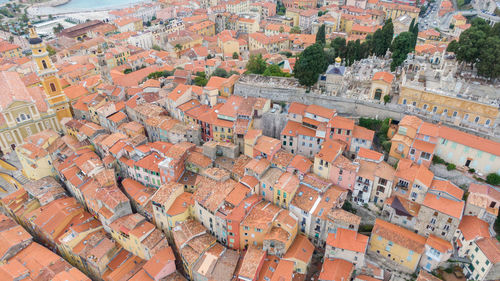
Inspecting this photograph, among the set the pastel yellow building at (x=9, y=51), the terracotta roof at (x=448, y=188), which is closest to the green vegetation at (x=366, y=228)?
the terracotta roof at (x=448, y=188)

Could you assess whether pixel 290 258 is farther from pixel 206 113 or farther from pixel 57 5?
pixel 57 5

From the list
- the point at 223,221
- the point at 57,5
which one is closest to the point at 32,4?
the point at 57,5

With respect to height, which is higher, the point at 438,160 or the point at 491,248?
the point at 438,160

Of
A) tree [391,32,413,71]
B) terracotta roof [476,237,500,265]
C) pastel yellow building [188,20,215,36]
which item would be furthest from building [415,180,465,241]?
pastel yellow building [188,20,215,36]

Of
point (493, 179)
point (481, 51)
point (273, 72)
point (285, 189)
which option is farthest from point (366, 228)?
point (481, 51)

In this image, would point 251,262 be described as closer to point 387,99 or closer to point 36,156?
point 387,99
